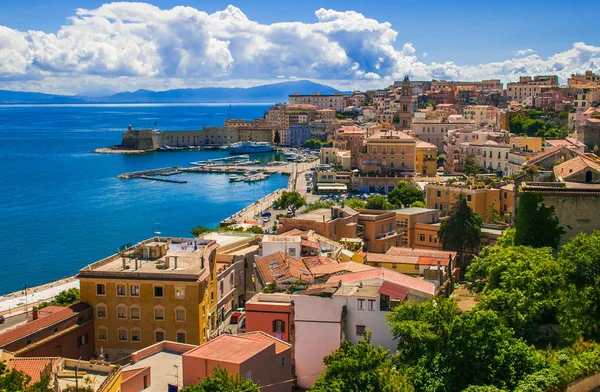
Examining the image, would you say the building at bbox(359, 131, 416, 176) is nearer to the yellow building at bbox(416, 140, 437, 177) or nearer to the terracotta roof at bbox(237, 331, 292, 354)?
the yellow building at bbox(416, 140, 437, 177)

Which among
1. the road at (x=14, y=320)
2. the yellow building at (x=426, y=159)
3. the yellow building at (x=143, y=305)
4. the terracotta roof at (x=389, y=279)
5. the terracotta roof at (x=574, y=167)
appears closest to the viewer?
the terracotta roof at (x=389, y=279)

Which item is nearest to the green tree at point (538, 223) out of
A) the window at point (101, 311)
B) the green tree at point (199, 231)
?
the window at point (101, 311)

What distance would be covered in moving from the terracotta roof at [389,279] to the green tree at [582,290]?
319 centimetres

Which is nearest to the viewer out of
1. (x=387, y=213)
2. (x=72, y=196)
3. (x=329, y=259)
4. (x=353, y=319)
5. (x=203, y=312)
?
(x=353, y=319)

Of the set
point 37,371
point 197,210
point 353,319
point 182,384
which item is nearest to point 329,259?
point 353,319

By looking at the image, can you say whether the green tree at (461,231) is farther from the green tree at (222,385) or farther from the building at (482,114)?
the building at (482,114)

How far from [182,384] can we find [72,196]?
193 ft

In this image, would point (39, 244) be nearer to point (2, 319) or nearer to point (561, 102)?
point (2, 319)

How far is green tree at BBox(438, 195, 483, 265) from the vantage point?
2564 cm

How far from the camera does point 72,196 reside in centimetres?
6669

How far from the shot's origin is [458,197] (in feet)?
108

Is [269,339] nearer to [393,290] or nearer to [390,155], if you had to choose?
[393,290]

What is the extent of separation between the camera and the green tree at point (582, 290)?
11266mm

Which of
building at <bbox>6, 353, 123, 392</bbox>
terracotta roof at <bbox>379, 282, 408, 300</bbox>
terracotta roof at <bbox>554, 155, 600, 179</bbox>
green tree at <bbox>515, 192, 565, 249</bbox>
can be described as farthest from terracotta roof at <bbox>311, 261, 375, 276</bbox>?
building at <bbox>6, 353, 123, 392</bbox>
